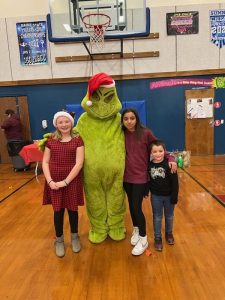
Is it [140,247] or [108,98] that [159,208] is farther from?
[108,98]

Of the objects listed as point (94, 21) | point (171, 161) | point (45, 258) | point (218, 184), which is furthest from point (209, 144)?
point (45, 258)

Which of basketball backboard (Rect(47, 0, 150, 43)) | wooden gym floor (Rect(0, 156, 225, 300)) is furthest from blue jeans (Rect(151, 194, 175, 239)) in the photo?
basketball backboard (Rect(47, 0, 150, 43))

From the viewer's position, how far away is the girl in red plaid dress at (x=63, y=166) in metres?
2.52

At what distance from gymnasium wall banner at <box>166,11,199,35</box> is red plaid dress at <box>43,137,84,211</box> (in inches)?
242

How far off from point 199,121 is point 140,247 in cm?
589

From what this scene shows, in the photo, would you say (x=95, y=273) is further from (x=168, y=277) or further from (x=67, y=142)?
(x=67, y=142)

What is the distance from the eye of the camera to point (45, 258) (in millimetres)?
2646

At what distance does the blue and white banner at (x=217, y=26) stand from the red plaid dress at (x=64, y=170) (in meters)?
6.44

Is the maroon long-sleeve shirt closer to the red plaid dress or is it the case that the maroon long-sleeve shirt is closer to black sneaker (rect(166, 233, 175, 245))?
the red plaid dress

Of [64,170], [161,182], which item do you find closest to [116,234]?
[161,182]

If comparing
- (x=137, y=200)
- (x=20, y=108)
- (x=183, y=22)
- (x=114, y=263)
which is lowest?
(x=114, y=263)

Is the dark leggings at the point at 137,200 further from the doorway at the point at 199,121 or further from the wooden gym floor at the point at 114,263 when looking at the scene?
the doorway at the point at 199,121

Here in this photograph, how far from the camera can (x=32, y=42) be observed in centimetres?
771

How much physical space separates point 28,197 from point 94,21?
352 centimetres
